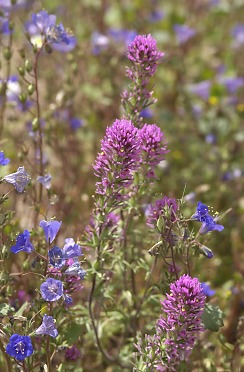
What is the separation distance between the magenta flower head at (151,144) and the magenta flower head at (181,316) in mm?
597

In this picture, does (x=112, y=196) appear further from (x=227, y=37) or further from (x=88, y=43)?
(x=227, y=37)

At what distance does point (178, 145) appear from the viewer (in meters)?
4.94

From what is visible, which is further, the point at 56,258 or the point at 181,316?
the point at 56,258

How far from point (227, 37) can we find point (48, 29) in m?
3.82

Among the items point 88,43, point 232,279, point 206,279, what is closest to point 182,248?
point 206,279

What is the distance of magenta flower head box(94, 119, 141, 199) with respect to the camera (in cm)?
227

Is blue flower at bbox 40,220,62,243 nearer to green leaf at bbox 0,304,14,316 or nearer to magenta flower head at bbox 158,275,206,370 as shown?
green leaf at bbox 0,304,14,316

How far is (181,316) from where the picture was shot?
7.16 ft

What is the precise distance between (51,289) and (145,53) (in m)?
1.09

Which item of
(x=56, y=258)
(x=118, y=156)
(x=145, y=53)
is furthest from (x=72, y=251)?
(x=145, y=53)

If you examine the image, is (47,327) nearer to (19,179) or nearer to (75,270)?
(75,270)

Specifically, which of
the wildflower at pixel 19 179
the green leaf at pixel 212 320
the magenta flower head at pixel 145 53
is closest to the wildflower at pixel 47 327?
the wildflower at pixel 19 179

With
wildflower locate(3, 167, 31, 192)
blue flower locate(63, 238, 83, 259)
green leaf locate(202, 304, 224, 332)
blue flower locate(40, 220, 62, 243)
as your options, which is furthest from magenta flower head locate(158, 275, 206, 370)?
wildflower locate(3, 167, 31, 192)

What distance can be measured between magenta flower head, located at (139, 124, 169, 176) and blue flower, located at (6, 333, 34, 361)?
908 mm
